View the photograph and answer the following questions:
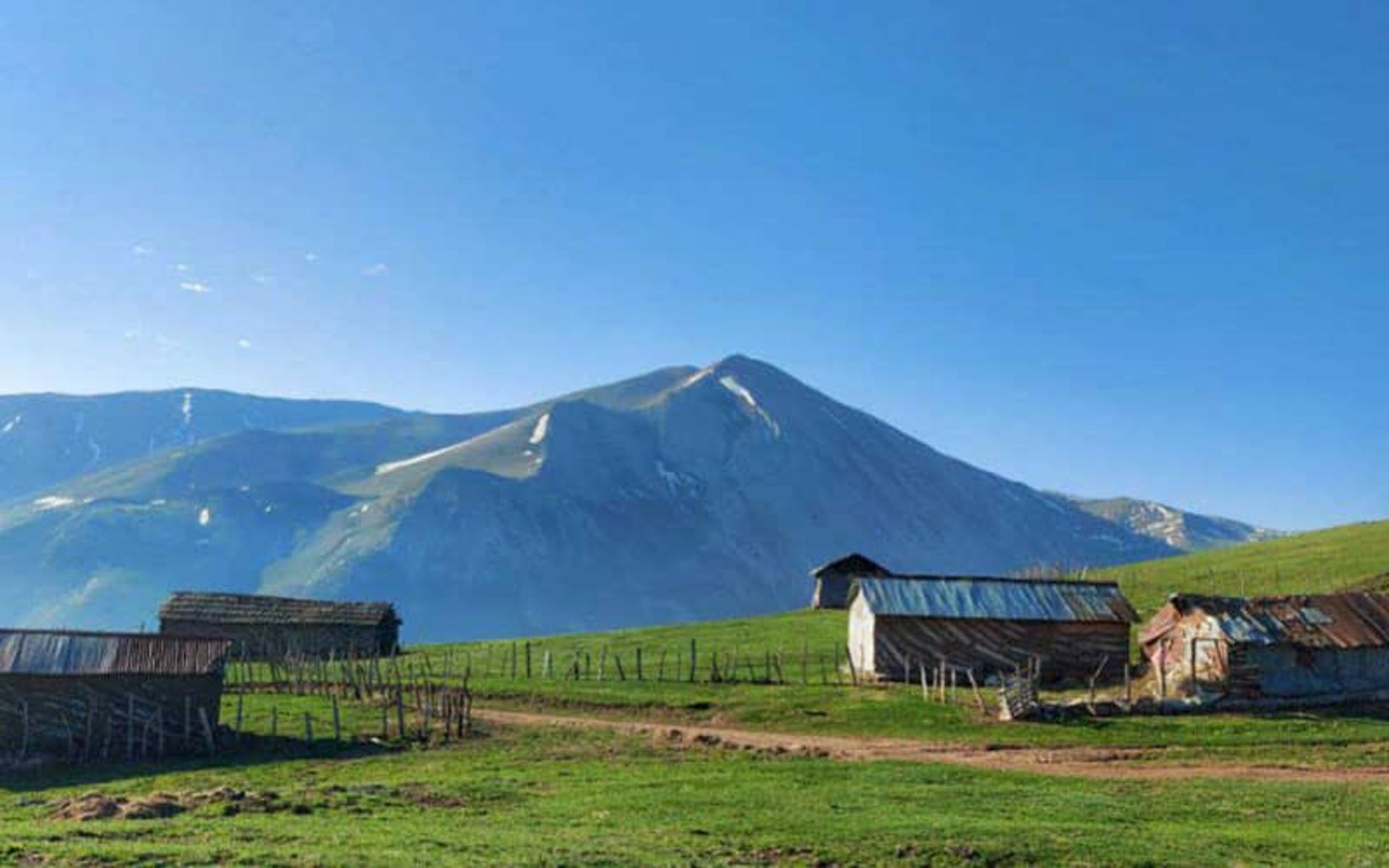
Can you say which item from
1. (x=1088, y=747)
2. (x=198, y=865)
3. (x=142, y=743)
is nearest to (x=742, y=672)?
(x=1088, y=747)

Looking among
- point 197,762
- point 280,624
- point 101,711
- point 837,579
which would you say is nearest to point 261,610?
point 280,624

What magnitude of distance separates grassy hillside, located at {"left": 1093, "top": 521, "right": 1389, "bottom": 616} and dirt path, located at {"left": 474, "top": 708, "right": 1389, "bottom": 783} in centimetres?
4157

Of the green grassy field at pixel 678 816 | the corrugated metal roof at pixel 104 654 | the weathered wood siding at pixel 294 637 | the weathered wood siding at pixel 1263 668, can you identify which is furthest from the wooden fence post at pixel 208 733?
the weathered wood siding at pixel 1263 668

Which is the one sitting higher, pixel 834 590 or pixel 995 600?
pixel 834 590

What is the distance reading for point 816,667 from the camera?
6662cm

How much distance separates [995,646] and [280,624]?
55.6m

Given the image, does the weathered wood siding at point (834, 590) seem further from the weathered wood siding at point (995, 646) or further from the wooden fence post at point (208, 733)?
the wooden fence post at point (208, 733)

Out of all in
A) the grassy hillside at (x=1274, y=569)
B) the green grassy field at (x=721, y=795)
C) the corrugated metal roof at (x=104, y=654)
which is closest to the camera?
the green grassy field at (x=721, y=795)

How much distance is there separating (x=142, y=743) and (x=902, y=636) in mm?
37909

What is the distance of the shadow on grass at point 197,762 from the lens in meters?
37.2

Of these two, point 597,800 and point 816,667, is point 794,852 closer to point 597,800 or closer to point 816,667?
point 597,800

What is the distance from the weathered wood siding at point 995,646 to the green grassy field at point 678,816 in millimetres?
23731

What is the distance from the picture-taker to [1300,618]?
181 ft

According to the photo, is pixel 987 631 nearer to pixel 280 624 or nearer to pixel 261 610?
pixel 280 624
